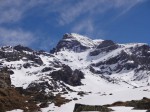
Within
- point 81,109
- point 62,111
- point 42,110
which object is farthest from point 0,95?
point 81,109

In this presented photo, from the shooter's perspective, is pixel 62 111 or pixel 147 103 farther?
pixel 62 111

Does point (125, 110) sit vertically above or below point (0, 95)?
below

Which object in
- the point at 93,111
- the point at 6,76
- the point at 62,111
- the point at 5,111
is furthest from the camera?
the point at 6,76

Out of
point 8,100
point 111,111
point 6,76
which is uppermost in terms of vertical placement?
point 6,76

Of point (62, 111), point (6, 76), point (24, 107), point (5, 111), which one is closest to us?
point (5, 111)

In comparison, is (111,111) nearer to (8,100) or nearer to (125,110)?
(125,110)

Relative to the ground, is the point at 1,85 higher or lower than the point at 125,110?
higher

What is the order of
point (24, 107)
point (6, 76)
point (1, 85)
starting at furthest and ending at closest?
1. point (6, 76)
2. point (1, 85)
3. point (24, 107)

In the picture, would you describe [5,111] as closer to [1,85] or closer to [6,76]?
[1,85]

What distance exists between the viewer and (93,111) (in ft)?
169

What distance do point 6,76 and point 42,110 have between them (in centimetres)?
4646

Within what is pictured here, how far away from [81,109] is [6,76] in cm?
7946

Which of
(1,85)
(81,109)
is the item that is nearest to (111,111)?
(81,109)

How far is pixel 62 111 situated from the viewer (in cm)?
8050
